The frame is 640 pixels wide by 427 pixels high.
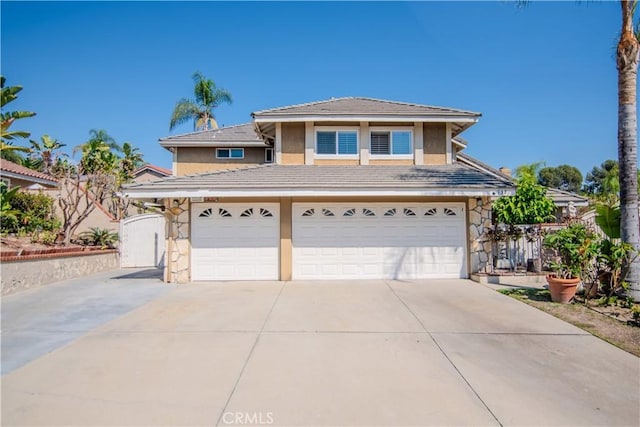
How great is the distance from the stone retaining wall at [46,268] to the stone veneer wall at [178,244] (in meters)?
3.53

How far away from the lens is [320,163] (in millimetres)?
12414

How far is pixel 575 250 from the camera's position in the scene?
777 cm

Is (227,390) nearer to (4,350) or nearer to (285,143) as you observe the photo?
(4,350)

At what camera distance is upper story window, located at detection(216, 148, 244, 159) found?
1700cm

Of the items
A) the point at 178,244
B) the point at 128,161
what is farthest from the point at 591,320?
the point at 128,161

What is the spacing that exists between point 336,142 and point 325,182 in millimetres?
2885

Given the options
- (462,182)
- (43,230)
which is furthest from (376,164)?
(43,230)

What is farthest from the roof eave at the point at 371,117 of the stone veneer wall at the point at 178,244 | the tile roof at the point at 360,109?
the stone veneer wall at the point at 178,244

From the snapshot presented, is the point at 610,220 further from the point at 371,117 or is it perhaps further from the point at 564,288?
the point at 371,117

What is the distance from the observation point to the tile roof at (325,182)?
32.8ft

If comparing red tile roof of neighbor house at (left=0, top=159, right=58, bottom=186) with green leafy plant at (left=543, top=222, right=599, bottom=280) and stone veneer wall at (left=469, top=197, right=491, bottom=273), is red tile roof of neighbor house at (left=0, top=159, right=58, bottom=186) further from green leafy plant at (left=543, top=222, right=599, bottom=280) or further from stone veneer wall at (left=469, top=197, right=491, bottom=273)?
green leafy plant at (left=543, top=222, right=599, bottom=280)

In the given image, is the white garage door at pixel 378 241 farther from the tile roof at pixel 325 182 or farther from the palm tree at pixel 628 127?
the palm tree at pixel 628 127

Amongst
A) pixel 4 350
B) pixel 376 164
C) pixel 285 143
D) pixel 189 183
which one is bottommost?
pixel 4 350

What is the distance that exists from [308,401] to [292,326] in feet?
8.32
